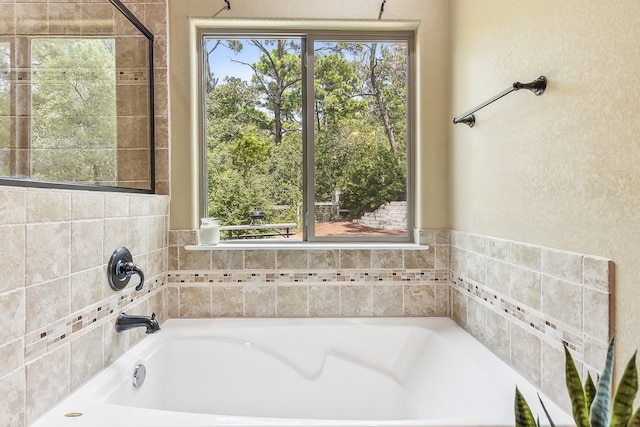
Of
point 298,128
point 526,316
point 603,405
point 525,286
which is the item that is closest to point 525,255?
point 525,286

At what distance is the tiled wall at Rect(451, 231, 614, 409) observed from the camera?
1.06 meters

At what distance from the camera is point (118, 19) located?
5.84 feet

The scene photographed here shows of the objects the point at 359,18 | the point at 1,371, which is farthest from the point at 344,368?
the point at 359,18

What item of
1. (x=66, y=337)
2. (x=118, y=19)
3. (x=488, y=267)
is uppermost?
(x=118, y=19)

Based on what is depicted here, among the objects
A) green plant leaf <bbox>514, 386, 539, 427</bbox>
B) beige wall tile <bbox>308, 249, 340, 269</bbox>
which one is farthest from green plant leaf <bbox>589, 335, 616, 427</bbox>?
beige wall tile <bbox>308, 249, 340, 269</bbox>

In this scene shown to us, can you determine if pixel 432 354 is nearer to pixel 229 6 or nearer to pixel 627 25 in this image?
pixel 627 25

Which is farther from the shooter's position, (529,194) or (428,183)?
(428,183)

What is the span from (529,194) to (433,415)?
964 mm

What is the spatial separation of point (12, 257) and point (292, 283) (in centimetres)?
134

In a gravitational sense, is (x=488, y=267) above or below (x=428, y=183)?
below

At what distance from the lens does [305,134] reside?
90.5 inches

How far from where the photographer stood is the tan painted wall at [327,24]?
2.15m

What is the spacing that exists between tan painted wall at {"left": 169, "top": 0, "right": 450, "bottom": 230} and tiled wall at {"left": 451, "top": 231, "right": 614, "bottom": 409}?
1.50 feet

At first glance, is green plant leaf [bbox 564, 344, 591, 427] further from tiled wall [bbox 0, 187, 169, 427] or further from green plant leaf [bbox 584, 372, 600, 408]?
tiled wall [bbox 0, 187, 169, 427]
